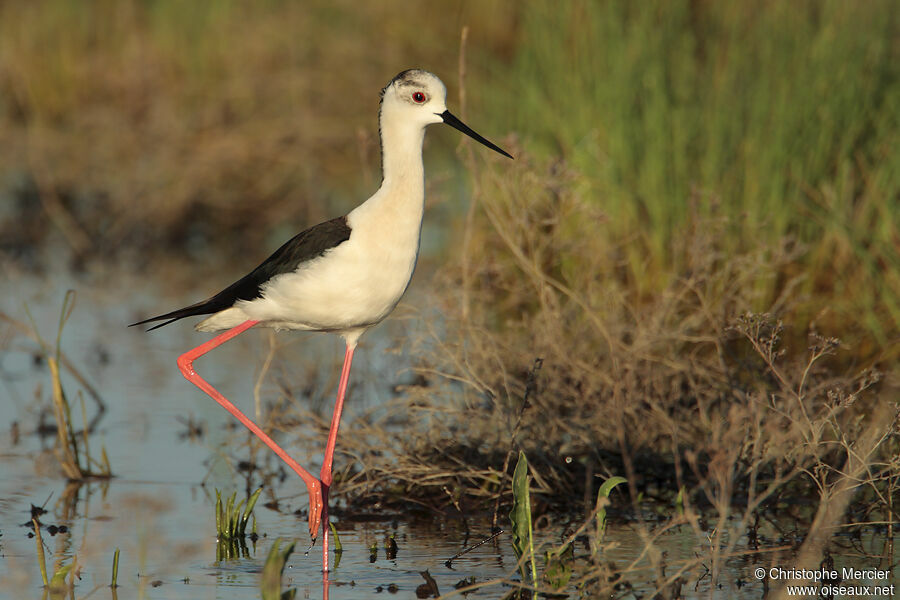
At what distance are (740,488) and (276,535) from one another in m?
1.60

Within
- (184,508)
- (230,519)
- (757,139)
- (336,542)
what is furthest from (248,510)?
(757,139)

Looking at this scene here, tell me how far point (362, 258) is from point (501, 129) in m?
3.40

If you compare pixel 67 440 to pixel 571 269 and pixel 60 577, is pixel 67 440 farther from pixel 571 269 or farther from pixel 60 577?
pixel 571 269

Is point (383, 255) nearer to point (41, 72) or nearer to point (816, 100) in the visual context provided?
point (816, 100)

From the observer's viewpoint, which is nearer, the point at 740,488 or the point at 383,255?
the point at 383,255

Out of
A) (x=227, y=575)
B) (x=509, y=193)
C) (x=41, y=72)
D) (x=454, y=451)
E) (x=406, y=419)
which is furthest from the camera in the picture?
(x=41, y=72)

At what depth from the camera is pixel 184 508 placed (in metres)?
4.65

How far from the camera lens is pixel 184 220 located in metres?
9.72

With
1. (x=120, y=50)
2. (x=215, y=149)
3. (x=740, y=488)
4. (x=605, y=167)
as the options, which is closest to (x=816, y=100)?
(x=605, y=167)

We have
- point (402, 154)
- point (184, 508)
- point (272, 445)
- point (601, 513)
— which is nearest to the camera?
point (601, 513)

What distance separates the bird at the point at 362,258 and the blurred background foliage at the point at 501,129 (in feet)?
1.67

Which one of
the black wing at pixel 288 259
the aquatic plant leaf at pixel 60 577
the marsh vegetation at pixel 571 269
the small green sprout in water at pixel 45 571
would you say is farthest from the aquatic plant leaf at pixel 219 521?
the aquatic plant leaf at pixel 60 577

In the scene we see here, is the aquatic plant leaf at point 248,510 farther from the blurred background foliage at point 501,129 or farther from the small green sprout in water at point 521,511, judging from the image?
the blurred background foliage at point 501,129

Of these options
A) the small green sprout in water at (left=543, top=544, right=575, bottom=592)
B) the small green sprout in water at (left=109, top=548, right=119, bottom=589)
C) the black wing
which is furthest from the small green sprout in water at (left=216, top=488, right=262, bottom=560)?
the small green sprout in water at (left=543, top=544, right=575, bottom=592)
